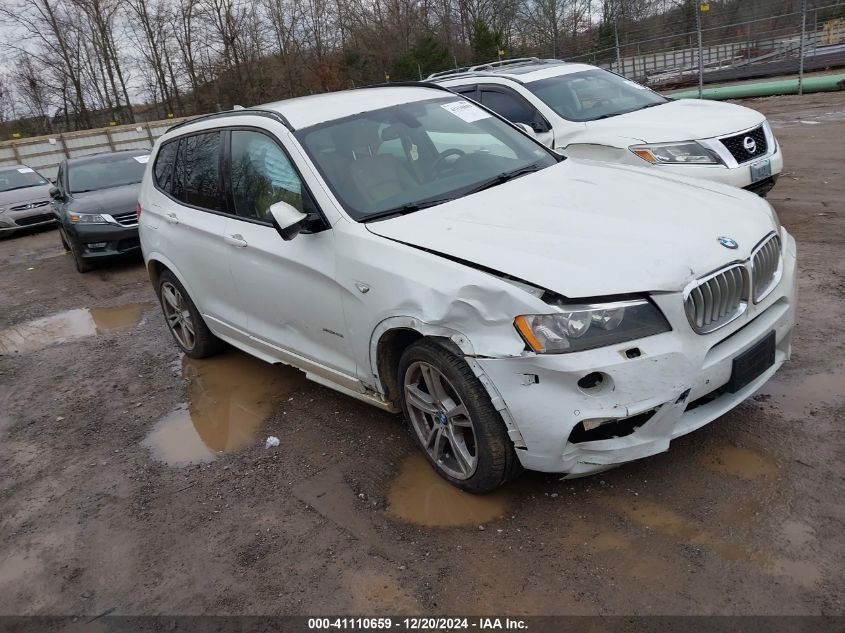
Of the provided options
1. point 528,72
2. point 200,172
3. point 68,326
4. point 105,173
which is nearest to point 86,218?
point 105,173

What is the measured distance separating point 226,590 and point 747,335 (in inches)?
101

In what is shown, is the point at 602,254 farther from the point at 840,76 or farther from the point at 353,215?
the point at 840,76

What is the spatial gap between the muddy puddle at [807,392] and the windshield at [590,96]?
14.0 ft

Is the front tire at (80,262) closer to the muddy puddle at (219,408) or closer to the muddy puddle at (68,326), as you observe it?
the muddy puddle at (68,326)

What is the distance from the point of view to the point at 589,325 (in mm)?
2826

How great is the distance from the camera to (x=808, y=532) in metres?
2.83

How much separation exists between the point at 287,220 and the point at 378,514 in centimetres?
155

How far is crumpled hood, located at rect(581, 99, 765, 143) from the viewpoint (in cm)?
664

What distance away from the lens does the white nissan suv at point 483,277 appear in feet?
9.32

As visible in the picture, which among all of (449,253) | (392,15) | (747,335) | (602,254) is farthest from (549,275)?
(392,15)

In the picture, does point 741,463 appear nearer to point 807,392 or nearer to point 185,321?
point 807,392

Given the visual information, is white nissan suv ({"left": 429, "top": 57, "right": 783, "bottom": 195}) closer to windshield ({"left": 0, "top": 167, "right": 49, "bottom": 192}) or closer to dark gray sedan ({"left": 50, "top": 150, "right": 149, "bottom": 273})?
dark gray sedan ({"left": 50, "top": 150, "right": 149, "bottom": 273})

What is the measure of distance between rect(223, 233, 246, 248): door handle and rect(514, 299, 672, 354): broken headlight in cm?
220

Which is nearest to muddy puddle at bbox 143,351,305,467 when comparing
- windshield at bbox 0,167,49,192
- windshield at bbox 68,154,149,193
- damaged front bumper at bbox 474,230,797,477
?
damaged front bumper at bbox 474,230,797,477
